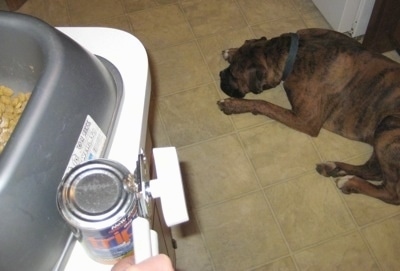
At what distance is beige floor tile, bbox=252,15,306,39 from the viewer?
2107mm

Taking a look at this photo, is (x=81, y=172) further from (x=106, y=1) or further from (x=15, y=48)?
(x=106, y=1)

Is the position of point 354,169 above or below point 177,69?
below

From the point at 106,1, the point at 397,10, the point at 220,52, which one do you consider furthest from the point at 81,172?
the point at 106,1

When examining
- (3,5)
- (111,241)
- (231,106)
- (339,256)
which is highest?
(111,241)

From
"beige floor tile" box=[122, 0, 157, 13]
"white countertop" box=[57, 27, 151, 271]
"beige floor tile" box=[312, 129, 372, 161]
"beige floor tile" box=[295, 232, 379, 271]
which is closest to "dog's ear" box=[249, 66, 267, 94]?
"beige floor tile" box=[312, 129, 372, 161]

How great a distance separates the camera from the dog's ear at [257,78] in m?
1.70

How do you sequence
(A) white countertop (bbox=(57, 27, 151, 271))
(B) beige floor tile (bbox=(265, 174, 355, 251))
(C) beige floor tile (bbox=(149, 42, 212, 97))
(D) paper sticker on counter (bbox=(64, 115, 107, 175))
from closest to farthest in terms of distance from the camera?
(D) paper sticker on counter (bbox=(64, 115, 107, 175)) < (A) white countertop (bbox=(57, 27, 151, 271)) < (B) beige floor tile (bbox=(265, 174, 355, 251)) < (C) beige floor tile (bbox=(149, 42, 212, 97))

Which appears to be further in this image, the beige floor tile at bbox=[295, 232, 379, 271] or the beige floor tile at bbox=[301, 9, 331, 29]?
the beige floor tile at bbox=[301, 9, 331, 29]

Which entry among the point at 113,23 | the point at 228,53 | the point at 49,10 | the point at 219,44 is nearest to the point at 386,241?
the point at 228,53

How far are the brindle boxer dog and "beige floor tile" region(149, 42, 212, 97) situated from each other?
0.77 ft

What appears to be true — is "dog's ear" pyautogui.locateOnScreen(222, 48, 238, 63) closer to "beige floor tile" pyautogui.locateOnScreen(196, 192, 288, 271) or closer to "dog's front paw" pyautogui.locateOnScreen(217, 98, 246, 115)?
"dog's front paw" pyautogui.locateOnScreen(217, 98, 246, 115)

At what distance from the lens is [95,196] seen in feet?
1.71

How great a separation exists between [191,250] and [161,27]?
114 cm

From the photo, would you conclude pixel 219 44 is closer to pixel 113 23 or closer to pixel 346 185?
pixel 113 23
